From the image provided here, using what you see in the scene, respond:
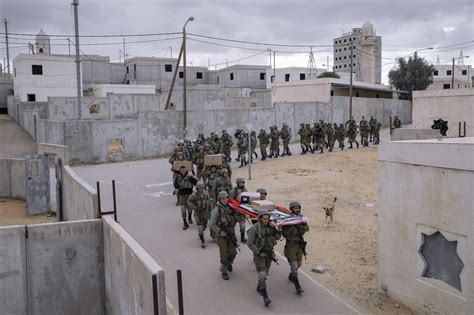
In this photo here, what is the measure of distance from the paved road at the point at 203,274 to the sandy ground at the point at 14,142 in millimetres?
14913

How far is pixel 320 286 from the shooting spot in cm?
823

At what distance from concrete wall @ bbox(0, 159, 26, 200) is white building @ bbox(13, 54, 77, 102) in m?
27.4

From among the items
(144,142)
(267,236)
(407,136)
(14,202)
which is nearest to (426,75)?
(144,142)

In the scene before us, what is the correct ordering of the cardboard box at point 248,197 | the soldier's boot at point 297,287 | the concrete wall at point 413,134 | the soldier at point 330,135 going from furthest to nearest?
the soldier at point 330,135 → the concrete wall at point 413,134 → the cardboard box at point 248,197 → the soldier's boot at point 297,287

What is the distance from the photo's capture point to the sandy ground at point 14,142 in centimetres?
2745

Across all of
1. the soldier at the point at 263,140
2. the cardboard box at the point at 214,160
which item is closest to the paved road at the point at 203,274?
the cardboard box at the point at 214,160

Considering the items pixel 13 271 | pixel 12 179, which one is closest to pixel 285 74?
pixel 12 179

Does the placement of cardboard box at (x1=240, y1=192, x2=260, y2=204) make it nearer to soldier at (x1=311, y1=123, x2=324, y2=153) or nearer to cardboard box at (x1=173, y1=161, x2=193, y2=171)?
cardboard box at (x1=173, y1=161, x2=193, y2=171)

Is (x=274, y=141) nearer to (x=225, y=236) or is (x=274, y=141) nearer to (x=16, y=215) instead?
(x=16, y=215)

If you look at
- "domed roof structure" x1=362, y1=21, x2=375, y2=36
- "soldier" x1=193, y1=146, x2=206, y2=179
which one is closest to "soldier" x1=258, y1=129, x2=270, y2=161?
"soldier" x1=193, y1=146, x2=206, y2=179

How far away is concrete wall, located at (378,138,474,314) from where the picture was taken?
21.1 ft

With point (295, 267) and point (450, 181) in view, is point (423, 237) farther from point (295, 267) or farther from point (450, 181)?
point (295, 267)

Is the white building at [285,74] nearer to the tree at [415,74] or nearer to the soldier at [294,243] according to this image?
the tree at [415,74]

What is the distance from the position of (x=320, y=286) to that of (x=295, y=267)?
26.2 inches
